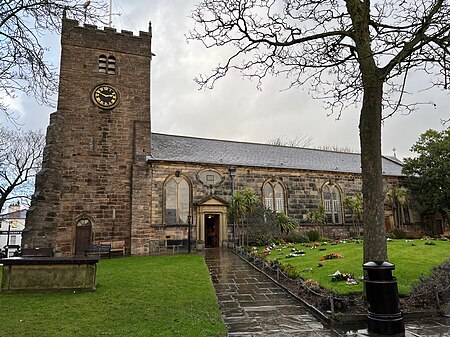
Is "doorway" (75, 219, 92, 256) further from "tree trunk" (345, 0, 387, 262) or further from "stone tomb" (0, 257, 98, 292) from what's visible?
"tree trunk" (345, 0, 387, 262)

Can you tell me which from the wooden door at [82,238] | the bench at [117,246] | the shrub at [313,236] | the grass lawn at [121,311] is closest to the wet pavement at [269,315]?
the grass lawn at [121,311]

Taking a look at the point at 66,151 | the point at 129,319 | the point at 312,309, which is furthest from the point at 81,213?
the point at 312,309

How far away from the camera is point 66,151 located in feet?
56.2

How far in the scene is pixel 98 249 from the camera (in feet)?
49.5

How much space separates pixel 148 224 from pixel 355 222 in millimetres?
15179

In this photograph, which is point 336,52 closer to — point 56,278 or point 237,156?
point 56,278

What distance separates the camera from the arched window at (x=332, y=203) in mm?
22656

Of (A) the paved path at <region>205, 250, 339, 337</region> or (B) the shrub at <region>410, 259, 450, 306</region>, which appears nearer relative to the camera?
(A) the paved path at <region>205, 250, 339, 337</region>

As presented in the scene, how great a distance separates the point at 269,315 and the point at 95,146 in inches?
589


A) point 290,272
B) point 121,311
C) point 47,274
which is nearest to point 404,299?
point 290,272

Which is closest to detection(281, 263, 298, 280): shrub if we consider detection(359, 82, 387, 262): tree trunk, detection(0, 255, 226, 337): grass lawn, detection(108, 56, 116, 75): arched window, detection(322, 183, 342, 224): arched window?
detection(0, 255, 226, 337): grass lawn

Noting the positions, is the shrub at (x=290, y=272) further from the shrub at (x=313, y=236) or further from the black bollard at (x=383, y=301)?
the shrub at (x=313, y=236)

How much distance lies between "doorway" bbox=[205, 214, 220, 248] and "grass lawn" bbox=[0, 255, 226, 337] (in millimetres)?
10574

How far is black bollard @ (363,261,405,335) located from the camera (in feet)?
14.6
